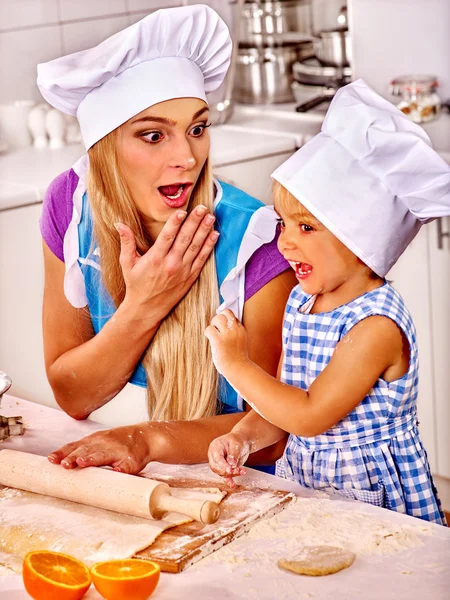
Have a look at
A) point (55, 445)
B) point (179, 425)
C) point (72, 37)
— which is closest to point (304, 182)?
point (179, 425)

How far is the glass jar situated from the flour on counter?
113cm

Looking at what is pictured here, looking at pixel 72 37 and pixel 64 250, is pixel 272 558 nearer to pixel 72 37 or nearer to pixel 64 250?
pixel 64 250

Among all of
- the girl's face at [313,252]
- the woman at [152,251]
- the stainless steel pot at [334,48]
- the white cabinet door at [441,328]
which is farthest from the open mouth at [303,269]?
the stainless steel pot at [334,48]

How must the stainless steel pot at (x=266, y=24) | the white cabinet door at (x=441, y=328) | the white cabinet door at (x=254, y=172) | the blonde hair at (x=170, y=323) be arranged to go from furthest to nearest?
the stainless steel pot at (x=266, y=24) < the white cabinet door at (x=254, y=172) < the white cabinet door at (x=441, y=328) < the blonde hair at (x=170, y=323)

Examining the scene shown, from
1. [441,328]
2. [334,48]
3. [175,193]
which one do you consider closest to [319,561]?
[175,193]

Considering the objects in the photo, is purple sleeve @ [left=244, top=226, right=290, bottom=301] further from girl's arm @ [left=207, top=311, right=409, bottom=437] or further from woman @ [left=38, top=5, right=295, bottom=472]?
girl's arm @ [left=207, top=311, right=409, bottom=437]

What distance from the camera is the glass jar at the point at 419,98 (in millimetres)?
1755

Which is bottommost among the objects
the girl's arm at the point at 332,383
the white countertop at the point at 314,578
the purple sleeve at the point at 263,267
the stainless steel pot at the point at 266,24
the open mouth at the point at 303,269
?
the white countertop at the point at 314,578

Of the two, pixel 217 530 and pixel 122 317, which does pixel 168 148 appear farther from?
pixel 217 530

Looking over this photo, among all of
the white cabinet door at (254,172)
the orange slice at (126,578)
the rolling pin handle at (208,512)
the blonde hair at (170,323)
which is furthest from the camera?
the white cabinet door at (254,172)

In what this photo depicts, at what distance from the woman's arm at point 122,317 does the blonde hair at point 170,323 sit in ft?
0.06

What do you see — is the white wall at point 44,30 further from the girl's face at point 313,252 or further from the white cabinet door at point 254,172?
the girl's face at point 313,252

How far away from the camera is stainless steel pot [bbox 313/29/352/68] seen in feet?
6.46

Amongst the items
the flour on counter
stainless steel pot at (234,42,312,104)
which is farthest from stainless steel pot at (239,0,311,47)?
the flour on counter
